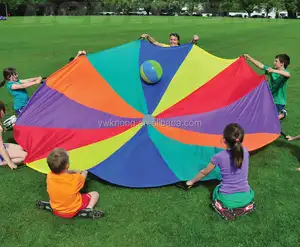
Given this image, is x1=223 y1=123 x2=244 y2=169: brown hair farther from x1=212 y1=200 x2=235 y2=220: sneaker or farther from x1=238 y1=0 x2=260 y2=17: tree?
x1=238 y1=0 x2=260 y2=17: tree

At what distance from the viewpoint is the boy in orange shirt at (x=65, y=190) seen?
3.33 metres

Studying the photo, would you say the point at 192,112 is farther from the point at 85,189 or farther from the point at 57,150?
the point at 57,150

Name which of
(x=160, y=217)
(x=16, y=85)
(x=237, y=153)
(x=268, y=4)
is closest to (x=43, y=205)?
(x=160, y=217)

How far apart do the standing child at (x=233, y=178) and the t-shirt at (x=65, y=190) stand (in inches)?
49.8

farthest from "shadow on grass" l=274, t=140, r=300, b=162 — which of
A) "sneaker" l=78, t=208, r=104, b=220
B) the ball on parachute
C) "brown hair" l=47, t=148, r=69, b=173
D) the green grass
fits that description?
"brown hair" l=47, t=148, r=69, b=173

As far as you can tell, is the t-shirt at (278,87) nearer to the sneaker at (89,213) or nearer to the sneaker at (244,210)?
the sneaker at (244,210)

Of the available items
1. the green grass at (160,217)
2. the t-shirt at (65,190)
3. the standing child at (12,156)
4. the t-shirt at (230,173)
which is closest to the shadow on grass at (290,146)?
the green grass at (160,217)

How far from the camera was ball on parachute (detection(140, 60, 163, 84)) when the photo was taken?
4721 millimetres

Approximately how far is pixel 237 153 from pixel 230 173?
0.80ft

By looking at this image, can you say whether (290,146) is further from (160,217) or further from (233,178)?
(160,217)

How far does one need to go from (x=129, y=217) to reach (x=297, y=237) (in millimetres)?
1513

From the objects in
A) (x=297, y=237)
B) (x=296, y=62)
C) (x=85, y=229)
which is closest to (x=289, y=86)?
(x=296, y=62)

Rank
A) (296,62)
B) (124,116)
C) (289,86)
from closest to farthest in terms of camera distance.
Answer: (124,116)
(289,86)
(296,62)

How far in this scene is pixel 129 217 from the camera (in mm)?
3635
